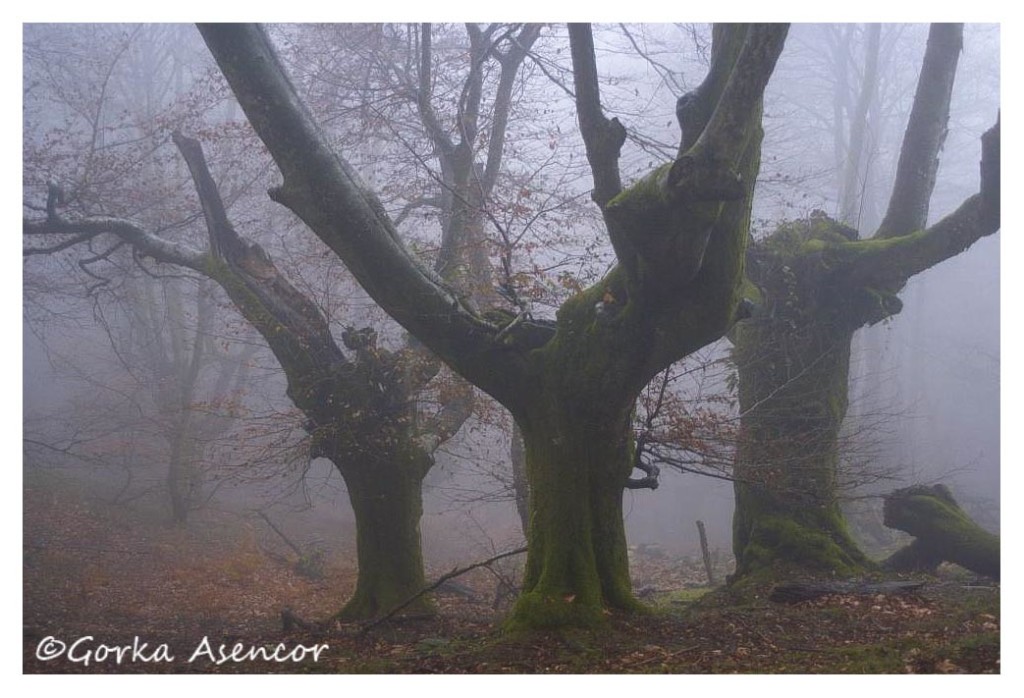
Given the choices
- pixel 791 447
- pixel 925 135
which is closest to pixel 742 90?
pixel 791 447

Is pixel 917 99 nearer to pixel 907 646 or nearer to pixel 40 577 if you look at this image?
pixel 907 646

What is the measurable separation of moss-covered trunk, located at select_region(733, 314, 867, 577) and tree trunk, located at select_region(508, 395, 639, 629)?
6.83 ft

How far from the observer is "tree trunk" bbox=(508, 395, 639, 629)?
215 inches

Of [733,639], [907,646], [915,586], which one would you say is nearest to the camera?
[907,646]

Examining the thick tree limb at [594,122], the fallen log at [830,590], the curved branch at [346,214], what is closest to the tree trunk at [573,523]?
the curved branch at [346,214]

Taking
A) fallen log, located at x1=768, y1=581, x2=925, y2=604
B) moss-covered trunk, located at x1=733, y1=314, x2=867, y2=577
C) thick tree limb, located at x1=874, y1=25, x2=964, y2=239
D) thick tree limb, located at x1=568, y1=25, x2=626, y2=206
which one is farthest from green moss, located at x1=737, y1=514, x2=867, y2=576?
thick tree limb, located at x1=568, y1=25, x2=626, y2=206

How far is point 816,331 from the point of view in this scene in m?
8.44

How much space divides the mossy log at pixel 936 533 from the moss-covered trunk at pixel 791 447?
58cm

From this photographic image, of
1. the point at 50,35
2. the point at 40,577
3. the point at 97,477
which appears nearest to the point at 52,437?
the point at 97,477

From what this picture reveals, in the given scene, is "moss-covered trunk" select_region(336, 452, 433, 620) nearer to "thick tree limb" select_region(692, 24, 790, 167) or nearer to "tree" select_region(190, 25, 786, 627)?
"tree" select_region(190, 25, 786, 627)

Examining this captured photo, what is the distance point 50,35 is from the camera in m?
10.1

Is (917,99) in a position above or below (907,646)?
above

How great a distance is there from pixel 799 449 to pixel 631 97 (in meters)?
4.66

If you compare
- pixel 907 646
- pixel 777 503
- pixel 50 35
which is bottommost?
pixel 907 646
